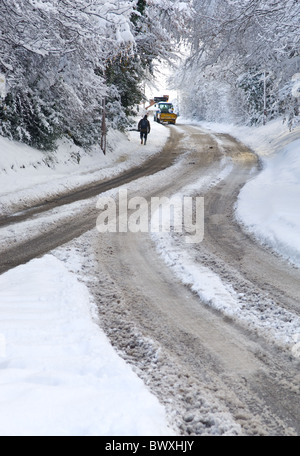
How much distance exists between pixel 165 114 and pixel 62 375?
137 feet

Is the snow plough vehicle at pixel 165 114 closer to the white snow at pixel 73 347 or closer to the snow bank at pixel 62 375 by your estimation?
the white snow at pixel 73 347

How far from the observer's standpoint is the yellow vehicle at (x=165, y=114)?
135ft

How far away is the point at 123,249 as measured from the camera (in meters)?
5.72

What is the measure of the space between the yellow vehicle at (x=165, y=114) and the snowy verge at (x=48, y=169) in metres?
26.2

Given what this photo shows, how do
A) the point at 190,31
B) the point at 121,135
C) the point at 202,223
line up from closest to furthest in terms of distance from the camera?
1. the point at 202,223
2. the point at 190,31
3. the point at 121,135

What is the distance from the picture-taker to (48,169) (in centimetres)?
1153

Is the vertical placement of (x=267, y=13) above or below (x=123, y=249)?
above

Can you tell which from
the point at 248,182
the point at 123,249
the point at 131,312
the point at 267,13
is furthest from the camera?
the point at 248,182

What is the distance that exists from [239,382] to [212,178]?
979 cm

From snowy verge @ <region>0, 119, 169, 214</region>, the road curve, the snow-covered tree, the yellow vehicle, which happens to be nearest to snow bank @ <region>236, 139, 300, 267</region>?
the road curve

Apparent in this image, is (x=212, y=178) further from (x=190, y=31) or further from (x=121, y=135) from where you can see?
(x=121, y=135)

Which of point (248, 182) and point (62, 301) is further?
point (248, 182)

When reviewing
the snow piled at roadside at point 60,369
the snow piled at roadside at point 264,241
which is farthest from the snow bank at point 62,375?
the snow piled at roadside at point 264,241

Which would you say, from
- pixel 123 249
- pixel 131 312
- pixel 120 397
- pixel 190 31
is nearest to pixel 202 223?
pixel 123 249
